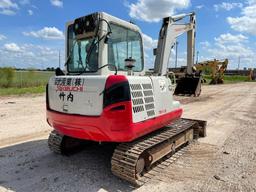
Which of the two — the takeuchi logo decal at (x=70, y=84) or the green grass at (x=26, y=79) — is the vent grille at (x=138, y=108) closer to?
the takeuchi logo decal at (x=70, y=84)

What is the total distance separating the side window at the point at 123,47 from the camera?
170 inches

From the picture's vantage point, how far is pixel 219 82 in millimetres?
33312

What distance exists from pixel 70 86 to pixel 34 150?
7.01 ft

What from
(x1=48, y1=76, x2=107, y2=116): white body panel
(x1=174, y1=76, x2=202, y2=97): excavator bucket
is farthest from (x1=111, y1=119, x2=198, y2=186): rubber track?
(x1=174, y1=76, x2=202, y2=97): excavator bucket

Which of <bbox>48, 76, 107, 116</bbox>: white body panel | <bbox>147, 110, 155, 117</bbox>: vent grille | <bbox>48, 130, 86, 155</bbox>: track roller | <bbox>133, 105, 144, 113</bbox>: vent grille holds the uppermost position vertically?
<bbox>48, 76, 107, 116</bbox>: white body panel

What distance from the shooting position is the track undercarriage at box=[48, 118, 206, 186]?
3.98 meters

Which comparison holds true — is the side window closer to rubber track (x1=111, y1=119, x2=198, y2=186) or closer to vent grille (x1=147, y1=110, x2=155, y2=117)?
vent grille (x1=147, y1=110, x2=155, y2=117)

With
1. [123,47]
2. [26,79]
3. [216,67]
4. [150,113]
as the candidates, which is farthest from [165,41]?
[216,67]

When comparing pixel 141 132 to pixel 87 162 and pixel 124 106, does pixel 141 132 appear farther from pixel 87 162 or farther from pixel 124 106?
pixel 87 162

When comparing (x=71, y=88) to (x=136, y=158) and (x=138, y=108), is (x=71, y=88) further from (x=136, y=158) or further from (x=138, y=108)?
(x=136, y=158)

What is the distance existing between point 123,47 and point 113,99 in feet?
3.95

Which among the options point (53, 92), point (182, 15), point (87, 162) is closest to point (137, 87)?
point (53, 92)

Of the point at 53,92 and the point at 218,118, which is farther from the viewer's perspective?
the point at 218,118

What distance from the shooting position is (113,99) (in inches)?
148
